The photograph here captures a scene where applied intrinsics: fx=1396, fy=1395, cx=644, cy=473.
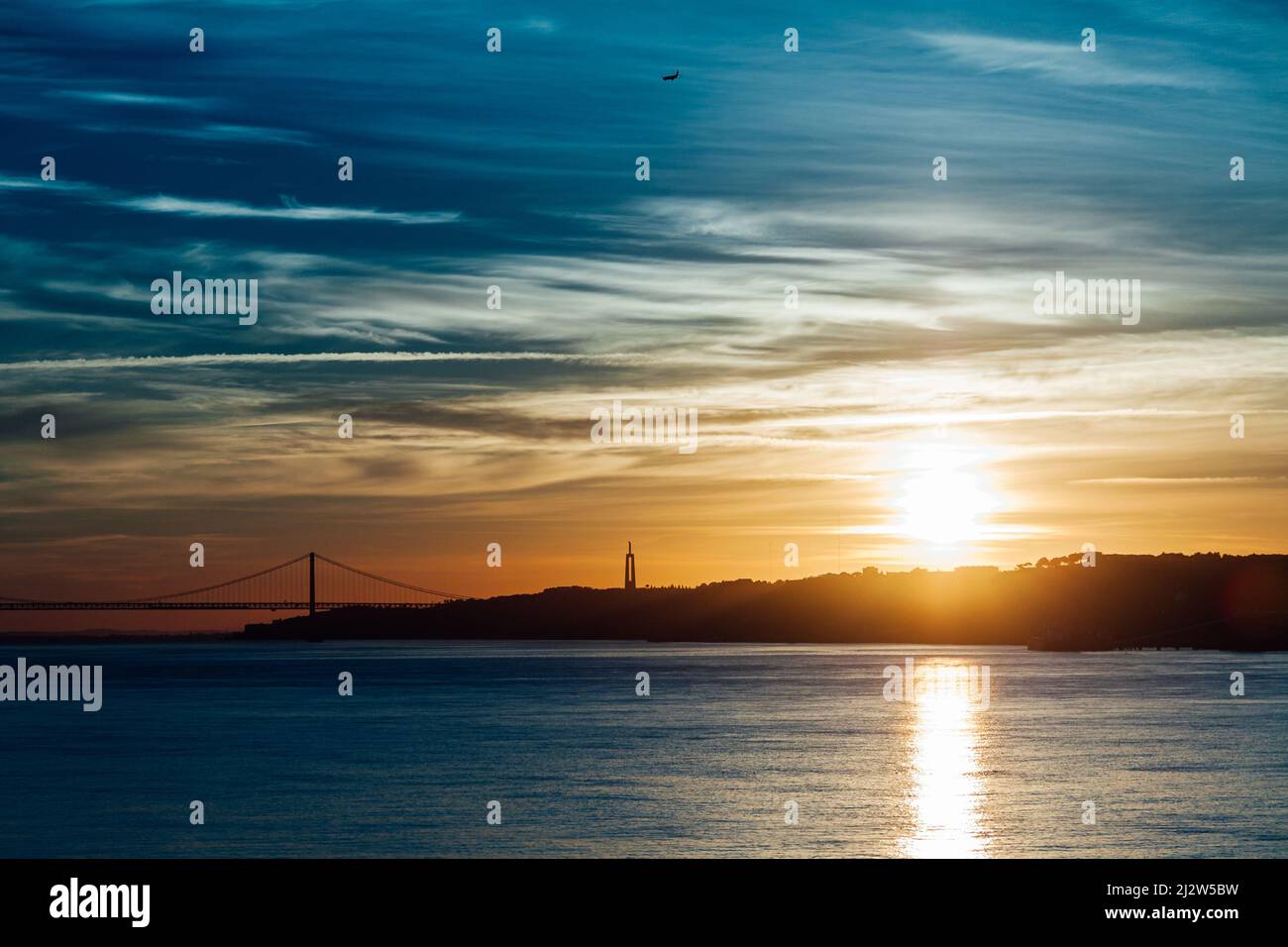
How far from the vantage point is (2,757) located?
53.3 meters

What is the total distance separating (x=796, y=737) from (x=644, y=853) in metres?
30.3

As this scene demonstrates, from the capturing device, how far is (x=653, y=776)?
43969 mm

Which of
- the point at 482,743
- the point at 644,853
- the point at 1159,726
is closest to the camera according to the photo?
the point at 644,853

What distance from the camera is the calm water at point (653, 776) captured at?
103 ft

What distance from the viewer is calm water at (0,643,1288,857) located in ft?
103

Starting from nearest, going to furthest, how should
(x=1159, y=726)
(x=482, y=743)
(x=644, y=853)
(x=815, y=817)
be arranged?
(x=644, y=853)
(x=815, y=817)
(x=482, y=743)
(x=1159, y=726)

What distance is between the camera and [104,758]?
171ft
